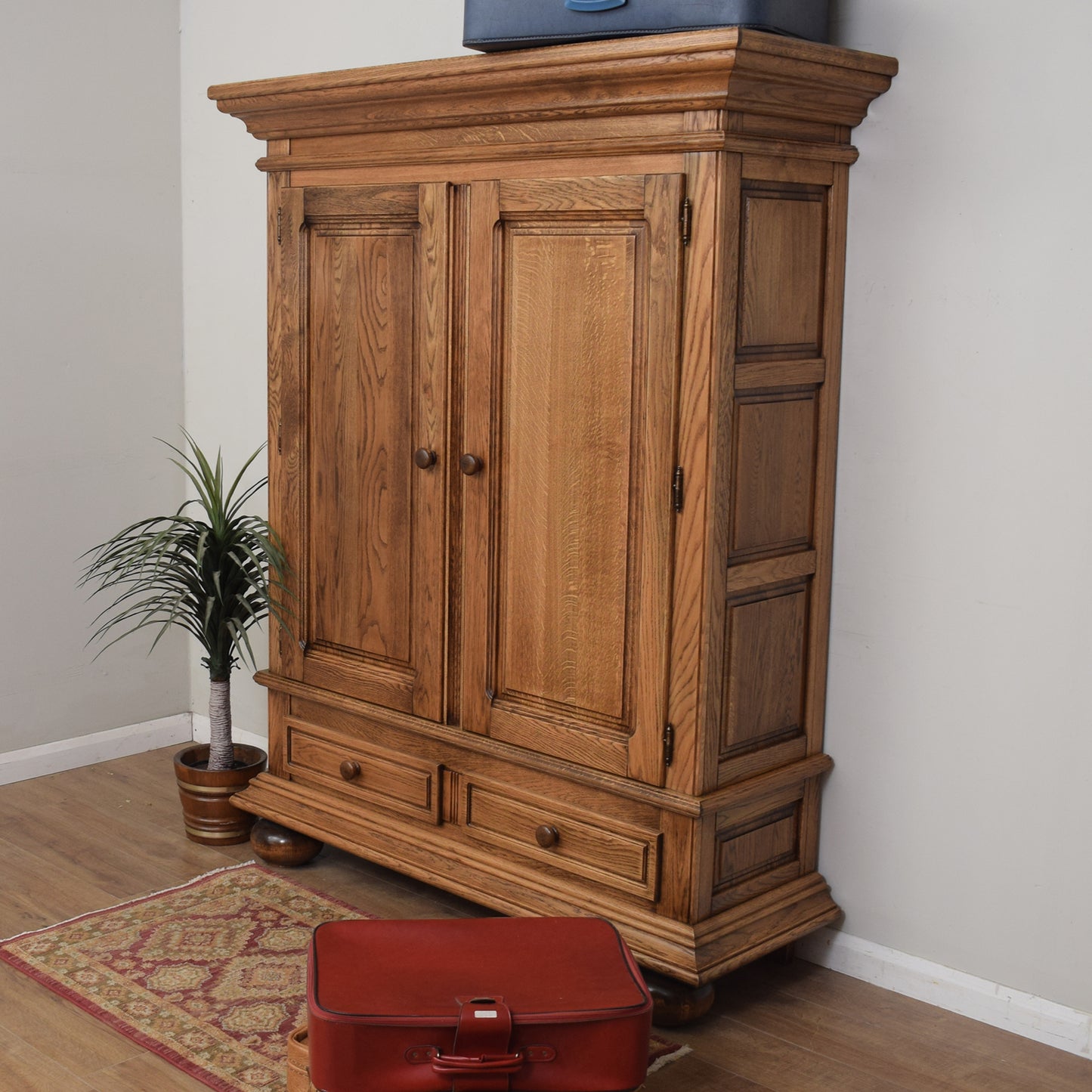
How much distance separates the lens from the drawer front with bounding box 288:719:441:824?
2.93 meters

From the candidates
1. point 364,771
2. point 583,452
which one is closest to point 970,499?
point 583,452

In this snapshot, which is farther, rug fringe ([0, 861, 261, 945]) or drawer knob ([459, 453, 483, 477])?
rug fringe ([0, 861, 261, 945])

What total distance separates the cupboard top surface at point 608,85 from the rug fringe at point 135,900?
1.68 meters

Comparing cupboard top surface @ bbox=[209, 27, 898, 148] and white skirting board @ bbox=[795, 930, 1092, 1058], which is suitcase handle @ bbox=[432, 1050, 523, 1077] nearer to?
white skirting board @ bbox=[795, 930, 1092, 1058]

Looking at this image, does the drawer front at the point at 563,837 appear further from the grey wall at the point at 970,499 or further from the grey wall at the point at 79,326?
the grey wall at the point at 79,326

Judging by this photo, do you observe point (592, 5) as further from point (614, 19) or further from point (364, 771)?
point (364, 771)

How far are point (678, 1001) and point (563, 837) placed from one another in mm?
379

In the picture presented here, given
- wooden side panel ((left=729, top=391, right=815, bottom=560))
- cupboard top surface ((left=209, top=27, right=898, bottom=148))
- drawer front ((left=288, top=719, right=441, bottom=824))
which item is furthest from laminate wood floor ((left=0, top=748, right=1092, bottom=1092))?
cupboard top surface ((left=209, top=27, right=898, bottom=148))

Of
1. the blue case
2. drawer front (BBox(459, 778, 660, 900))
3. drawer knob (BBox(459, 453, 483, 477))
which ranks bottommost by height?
drawer front (BBox(459, 778, 660, 900))

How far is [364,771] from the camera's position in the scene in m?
3.07

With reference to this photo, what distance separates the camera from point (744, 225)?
238 cm

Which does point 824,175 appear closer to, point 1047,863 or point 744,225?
point 744,225

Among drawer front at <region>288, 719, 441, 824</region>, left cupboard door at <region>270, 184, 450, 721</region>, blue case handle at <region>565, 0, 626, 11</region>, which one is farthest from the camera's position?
drawer front at <region>288, 719, 441, 824</region>

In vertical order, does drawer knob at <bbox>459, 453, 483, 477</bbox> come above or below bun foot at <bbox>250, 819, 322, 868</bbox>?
above
